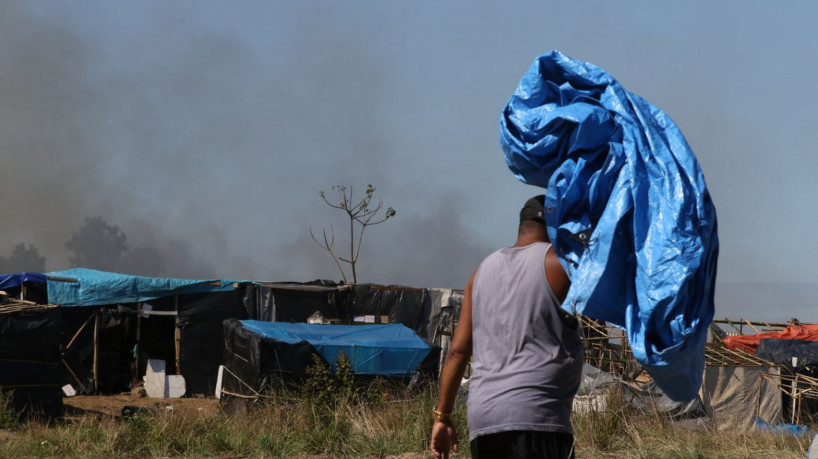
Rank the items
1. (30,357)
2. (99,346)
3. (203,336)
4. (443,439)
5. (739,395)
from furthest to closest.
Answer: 1. (203,336)
2. (99,346)
3. (739,395)
4. (30,357)
5. (443,439)

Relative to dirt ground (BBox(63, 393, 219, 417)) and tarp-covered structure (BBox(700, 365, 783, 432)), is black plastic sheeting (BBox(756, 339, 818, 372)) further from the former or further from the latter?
dirt ground (BBox(63, 393, 219, 417))

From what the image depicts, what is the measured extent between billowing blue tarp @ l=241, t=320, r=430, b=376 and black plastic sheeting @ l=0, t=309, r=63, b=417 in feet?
10.9

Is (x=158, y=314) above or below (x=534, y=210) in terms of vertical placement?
below

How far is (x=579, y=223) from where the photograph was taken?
3.19 metres

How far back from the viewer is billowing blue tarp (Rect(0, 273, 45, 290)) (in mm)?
19581

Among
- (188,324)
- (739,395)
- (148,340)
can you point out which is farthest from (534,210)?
(148,340)

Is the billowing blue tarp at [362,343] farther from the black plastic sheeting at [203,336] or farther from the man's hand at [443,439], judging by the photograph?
the man's hand at [443,439]

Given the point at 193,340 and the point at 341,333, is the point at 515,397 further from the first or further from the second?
the point at 193,340

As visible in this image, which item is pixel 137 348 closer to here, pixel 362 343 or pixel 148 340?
pixel 148 340

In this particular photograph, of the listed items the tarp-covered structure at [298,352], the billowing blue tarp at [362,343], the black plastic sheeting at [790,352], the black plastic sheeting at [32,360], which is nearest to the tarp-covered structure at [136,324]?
the black plastic sheeting at [32,360]

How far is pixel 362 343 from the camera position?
1502cm

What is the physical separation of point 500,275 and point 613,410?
573 cm

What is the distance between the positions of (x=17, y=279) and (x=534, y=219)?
19.1 meters

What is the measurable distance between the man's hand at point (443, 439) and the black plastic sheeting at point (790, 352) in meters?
15.4
